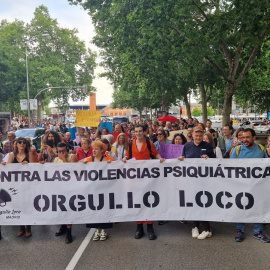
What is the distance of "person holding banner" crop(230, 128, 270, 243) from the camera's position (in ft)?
17.2

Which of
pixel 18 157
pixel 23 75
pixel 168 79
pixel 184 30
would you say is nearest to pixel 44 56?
pixel 23 75

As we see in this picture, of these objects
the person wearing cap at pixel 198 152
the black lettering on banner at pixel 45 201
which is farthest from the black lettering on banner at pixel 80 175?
the person wearing cap at pixel 198 152

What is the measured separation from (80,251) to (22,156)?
185cm

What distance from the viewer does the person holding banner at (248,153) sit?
523 centimetres

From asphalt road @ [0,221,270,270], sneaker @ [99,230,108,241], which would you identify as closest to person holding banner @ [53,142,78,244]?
asphalt road @ [0,221,270,270]

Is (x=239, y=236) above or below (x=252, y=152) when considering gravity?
below

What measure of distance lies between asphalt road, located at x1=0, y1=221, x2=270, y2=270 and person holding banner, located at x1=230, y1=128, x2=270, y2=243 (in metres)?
0.10

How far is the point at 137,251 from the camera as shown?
15.9 feet

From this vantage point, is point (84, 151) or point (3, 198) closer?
point (3, 198)

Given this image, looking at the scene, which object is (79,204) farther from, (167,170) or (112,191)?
(167,170)

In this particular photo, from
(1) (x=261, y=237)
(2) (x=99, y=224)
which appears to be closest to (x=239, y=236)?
(1) (x=261, y=237)

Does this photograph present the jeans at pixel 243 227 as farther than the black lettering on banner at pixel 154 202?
No

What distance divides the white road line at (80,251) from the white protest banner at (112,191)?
0.97ft

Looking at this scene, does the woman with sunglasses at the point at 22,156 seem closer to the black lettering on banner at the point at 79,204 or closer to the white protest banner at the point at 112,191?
the white protest banner at the point at 112,191
